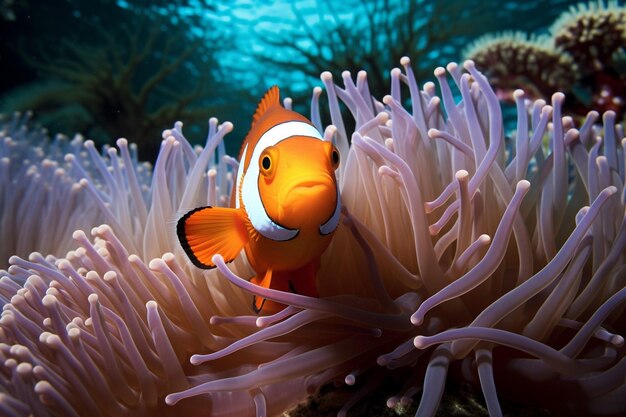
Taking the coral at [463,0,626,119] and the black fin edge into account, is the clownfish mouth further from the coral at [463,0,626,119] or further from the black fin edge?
the coral at [463,0,626,119]

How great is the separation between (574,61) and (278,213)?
3374 millimetres

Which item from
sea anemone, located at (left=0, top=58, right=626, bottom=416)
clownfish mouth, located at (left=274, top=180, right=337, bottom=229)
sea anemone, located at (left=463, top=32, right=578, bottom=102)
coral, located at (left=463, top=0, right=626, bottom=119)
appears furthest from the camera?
sea anemone, located at (left=463, top=32, right=578, bottom=102)

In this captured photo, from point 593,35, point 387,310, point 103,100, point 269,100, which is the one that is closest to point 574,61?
point 593,35

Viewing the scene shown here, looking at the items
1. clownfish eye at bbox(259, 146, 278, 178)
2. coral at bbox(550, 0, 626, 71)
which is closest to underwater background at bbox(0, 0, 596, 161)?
coral at bbox(550, 0, 626, 71)

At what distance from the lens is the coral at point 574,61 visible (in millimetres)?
3281

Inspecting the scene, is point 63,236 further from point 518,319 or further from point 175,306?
point 518,319

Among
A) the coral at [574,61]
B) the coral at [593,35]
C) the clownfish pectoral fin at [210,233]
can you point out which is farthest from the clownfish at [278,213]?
the coral at [593,35]

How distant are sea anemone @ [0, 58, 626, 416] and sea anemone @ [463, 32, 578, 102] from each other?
251 cm

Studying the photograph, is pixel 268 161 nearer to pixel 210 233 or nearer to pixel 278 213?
pixel 278 213

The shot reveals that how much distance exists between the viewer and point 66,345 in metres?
1.02

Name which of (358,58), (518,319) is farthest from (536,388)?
(358,58)

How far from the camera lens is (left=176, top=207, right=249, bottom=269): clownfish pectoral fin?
1.02 m

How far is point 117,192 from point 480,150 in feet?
3.63

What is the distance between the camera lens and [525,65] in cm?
361
